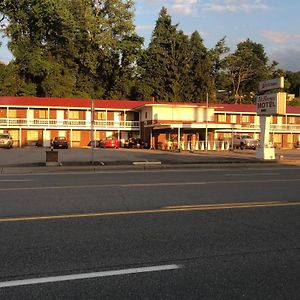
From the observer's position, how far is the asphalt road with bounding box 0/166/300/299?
16.1 ft

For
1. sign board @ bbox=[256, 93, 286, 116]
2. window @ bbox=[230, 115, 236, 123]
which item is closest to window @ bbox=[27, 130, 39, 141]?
window @ bbox=[230, 115, 236, 123]

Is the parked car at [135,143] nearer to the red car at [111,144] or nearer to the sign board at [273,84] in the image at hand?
the red car at [111,144]

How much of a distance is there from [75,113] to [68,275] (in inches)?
2184

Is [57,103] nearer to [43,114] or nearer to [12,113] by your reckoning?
[43,114]

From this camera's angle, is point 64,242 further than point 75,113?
No

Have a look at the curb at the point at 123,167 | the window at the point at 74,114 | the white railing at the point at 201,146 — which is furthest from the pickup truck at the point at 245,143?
the curb at the point at 123,167

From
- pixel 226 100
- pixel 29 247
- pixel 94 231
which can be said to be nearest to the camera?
pixel 29 247

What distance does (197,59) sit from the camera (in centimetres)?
8000

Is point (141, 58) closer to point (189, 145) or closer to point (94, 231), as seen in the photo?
point (189, 145)

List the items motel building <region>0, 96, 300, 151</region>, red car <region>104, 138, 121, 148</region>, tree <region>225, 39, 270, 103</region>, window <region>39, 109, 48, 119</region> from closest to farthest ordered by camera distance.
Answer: red car <region>104, 138, 121, 148</region>, motel building <region>0, 96, 300, 151</region>, window <region>39, 109, 48, 119</region>, tree <region>225, 39, 270, 103</region>

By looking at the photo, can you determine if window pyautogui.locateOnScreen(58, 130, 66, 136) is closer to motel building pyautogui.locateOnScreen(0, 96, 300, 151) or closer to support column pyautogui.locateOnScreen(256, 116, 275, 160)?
motel building pyautogui.locateOnScreen(0, 96, 300, 151)

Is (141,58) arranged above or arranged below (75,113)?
above

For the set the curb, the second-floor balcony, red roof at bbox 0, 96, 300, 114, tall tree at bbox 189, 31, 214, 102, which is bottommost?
the curb

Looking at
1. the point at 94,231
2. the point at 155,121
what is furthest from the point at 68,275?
the point at 155,121
